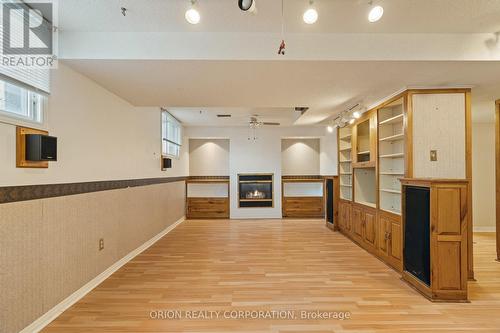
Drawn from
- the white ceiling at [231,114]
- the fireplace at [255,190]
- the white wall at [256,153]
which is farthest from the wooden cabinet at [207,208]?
the white ceiling at [231,114]

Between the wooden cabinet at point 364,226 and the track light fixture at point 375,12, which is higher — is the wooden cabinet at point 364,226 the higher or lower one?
the lower one

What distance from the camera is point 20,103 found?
83.4 inches

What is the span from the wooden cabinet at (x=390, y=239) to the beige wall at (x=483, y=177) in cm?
355

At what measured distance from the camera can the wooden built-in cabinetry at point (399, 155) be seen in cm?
330

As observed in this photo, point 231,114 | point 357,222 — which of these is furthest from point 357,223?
point 231,114

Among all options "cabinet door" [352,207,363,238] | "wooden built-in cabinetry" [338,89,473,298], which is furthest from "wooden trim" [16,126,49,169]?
"cabinet door" [352,207,363,238]

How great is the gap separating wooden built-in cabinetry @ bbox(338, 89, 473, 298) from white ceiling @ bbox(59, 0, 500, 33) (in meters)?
1.04

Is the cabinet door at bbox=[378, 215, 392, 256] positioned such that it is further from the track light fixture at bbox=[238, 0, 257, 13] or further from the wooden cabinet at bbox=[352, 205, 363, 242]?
the track light fixture at bbox=[238, 0, 257, 13]

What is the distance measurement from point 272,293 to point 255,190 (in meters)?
4.97

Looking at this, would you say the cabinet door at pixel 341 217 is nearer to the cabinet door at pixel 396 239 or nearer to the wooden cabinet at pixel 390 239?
the wooden cabinet at pixel 390 239

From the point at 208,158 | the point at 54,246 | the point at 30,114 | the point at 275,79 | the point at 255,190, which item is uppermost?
the point at 275,79

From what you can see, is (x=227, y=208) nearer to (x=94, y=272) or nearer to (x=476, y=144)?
(x=94, y=272)

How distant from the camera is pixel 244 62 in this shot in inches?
102

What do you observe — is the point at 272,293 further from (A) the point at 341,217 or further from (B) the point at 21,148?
(A) the point at 341,217
